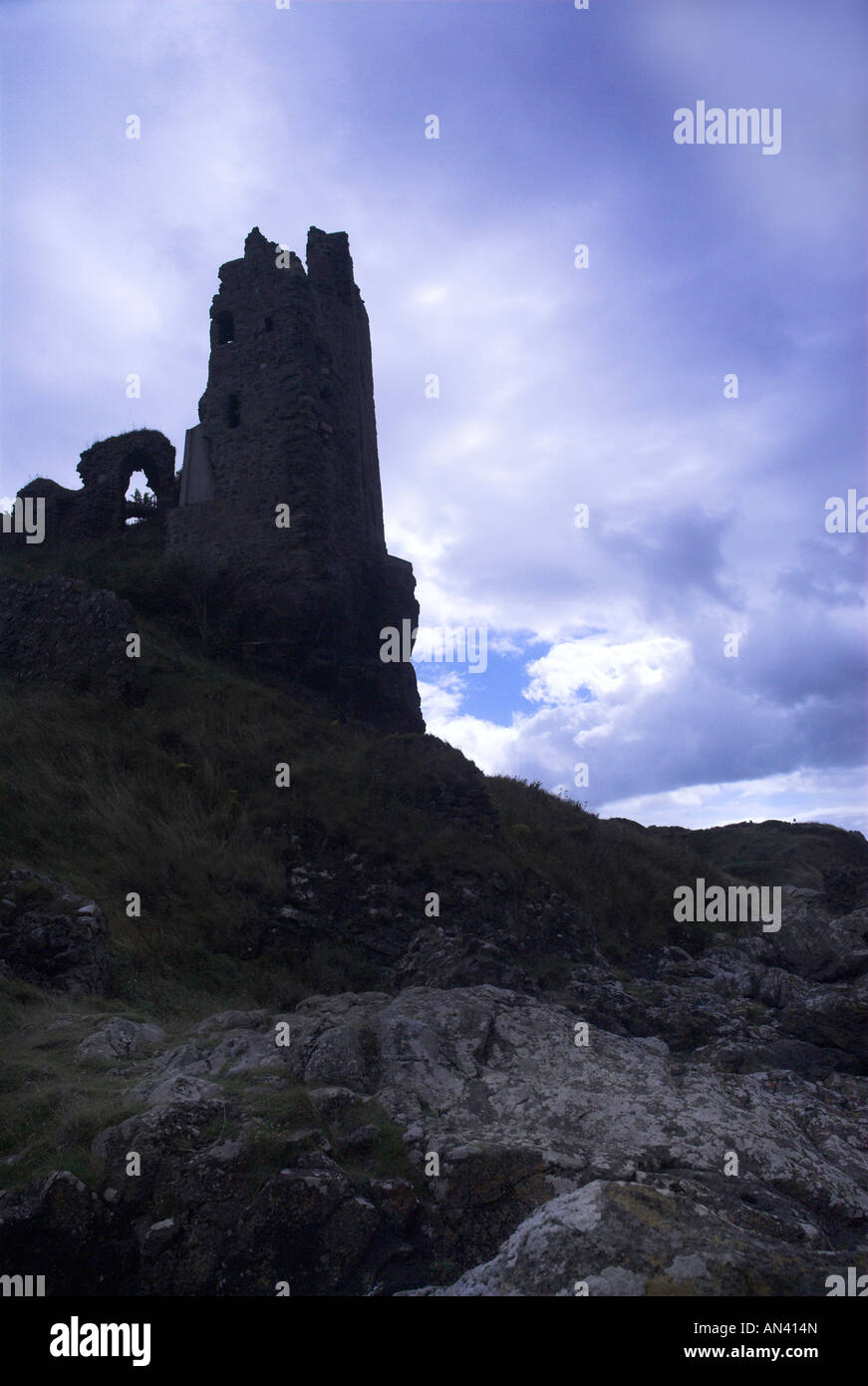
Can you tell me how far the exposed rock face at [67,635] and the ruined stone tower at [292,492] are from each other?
3.33 meters

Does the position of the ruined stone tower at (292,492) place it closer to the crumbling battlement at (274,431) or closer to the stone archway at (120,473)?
the crumbling battlement at (274,431)

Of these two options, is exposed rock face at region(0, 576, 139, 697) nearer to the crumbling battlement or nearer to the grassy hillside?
the grassy hillside

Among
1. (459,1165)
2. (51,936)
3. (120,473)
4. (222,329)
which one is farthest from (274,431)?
(459,1165)

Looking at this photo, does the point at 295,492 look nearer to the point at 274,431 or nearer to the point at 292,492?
the point at 292,492

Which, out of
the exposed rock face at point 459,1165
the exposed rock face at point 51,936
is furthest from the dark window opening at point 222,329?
the exposed rock face at point 459,1165

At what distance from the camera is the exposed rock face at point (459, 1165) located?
3111mm

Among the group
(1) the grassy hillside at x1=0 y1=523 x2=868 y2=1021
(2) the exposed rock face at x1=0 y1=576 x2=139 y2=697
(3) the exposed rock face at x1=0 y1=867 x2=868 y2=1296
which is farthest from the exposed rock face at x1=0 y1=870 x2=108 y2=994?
(2) the exposed rock face at x1=0 y1=576 x2=139 y2=697

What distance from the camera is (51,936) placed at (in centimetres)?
744

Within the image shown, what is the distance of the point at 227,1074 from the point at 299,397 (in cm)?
1548

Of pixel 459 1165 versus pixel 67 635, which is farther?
pixel 67 635

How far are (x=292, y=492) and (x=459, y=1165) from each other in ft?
49.8

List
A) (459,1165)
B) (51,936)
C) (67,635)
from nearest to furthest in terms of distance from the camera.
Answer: (459,1165)
(51,936)
(67,635)

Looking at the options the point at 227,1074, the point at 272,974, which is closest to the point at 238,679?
the point at 272,974
